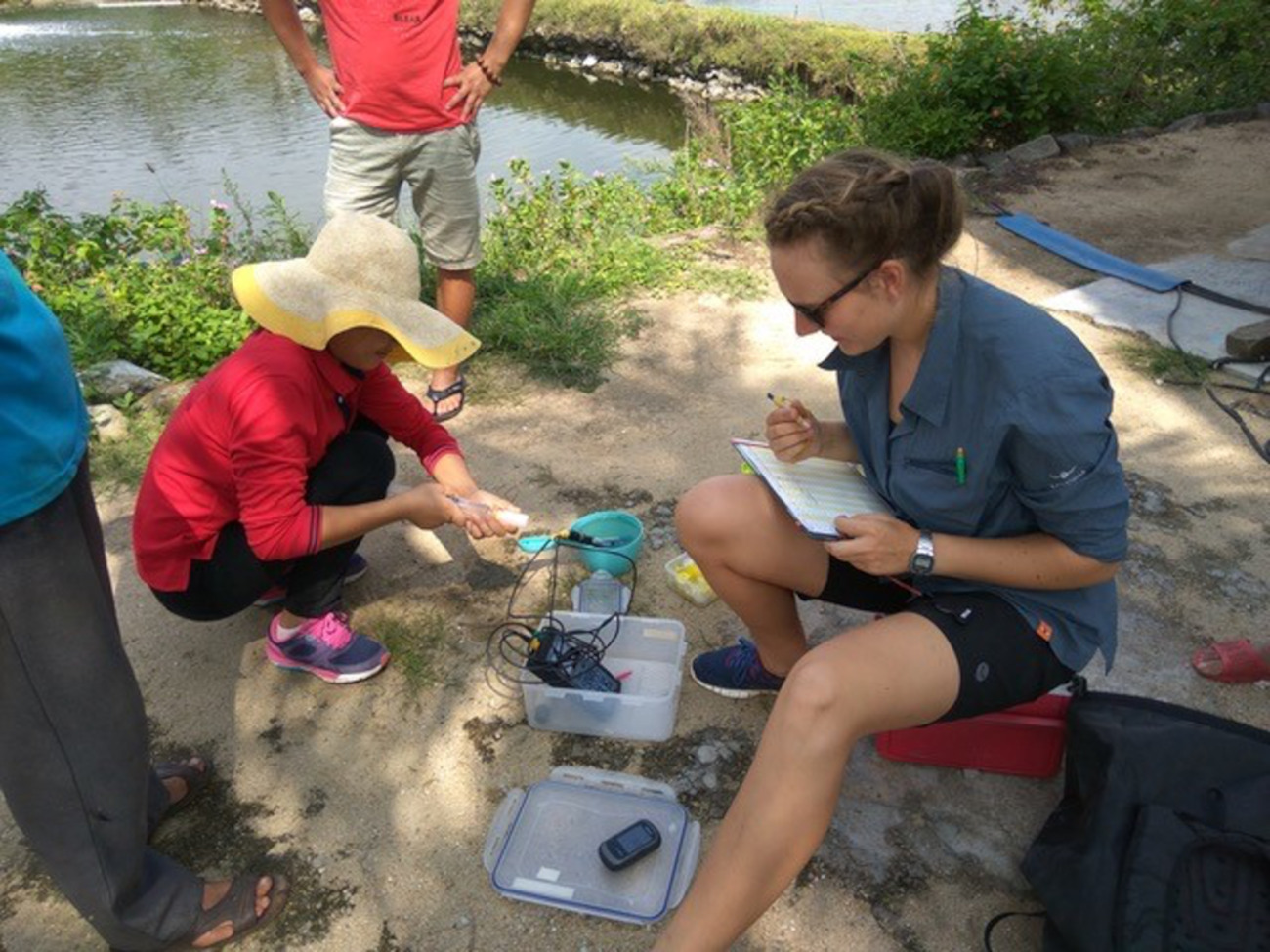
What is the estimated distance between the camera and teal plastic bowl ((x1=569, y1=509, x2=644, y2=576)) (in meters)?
2.70

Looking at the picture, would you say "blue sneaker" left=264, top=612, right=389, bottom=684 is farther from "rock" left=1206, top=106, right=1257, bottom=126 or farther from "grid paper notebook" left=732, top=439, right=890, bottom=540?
"rock" left=1206, top=106, right=1257, bottom=126

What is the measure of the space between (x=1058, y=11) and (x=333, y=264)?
10584 millimetres

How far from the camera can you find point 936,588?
1.82 meters

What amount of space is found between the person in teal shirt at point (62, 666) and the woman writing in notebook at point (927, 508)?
925mm

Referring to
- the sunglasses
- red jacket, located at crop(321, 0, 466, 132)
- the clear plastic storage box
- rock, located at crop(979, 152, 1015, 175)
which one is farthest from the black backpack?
rock, located at crop(979, 152, 1015, 175)

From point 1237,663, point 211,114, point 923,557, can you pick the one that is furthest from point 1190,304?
point 211,114

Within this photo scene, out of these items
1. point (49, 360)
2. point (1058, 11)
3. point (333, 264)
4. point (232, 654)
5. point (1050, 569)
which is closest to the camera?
point (49, 360)

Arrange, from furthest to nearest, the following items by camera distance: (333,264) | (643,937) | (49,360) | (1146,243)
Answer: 1. (1146,243)
2. (333,264)
3. (643,937)
4. (49,360)

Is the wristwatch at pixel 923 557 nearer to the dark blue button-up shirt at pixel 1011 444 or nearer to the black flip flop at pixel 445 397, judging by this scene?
the dark blue button-up shirt at pixel 1011 444

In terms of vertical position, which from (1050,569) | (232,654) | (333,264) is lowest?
(232,654)

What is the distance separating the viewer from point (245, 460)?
197 cm

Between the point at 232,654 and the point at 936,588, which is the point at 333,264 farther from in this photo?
the point at 936,588

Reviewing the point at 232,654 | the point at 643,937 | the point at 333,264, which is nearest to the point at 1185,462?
the point at 643,937

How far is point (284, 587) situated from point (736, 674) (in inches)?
45.2
